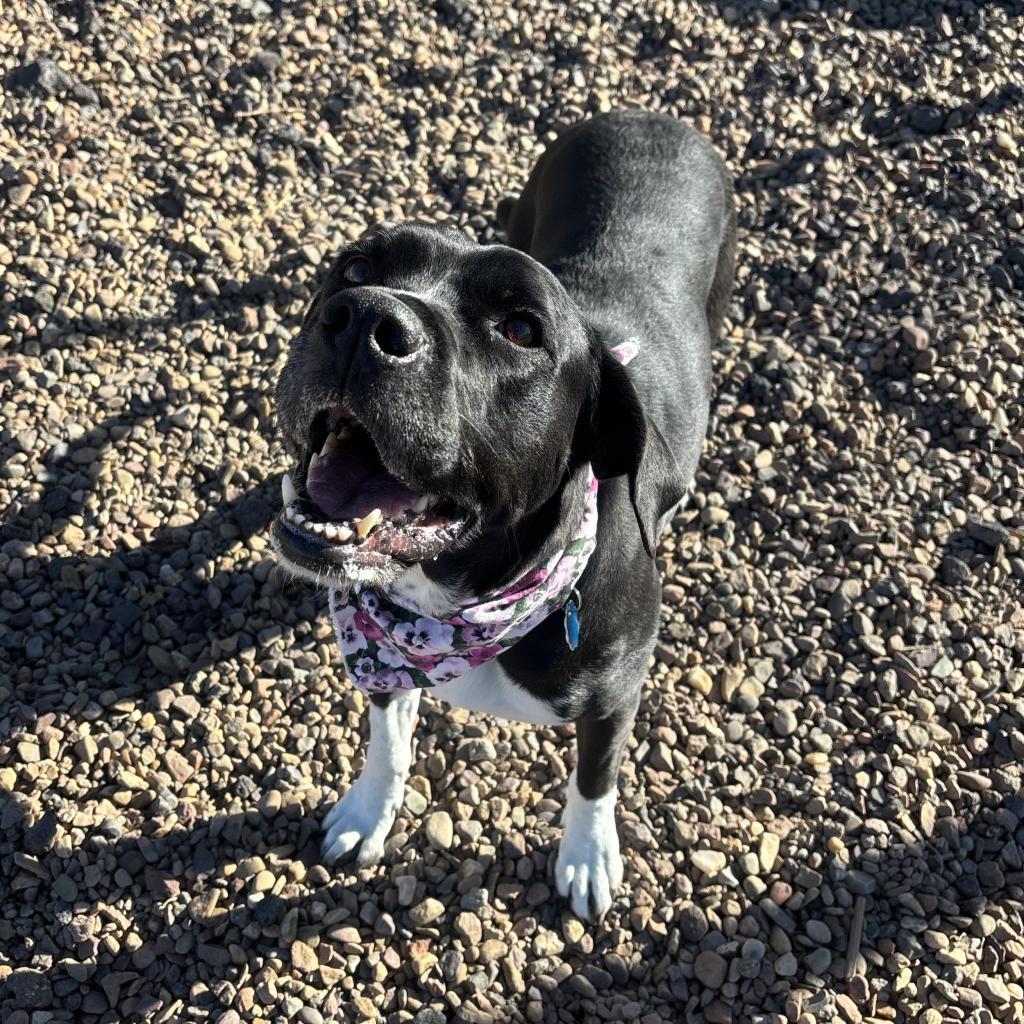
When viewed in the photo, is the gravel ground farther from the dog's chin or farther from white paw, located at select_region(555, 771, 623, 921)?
the dog's chin

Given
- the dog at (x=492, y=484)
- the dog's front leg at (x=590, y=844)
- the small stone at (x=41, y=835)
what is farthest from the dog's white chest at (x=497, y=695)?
the small stone at (x=41, y=835)

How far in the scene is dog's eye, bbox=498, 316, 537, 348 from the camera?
288 cm

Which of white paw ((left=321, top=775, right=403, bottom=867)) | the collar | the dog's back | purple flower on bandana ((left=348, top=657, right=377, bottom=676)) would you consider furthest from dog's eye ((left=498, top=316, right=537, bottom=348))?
white paw ((left=321, top=775, right=403, bottom=867))

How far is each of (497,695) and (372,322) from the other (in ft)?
4.84

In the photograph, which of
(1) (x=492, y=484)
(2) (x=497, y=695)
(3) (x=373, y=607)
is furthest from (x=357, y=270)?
(2) (x=497, y=695)

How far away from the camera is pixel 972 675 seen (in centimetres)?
455

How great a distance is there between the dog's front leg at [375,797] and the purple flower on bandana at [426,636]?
0.68 m

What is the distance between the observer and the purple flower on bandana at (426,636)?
3.16m

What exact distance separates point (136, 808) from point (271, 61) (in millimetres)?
4474

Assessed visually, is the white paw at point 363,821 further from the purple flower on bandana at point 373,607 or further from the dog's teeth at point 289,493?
the dog's teeth at point 289,493

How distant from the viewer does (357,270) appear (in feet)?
10.0

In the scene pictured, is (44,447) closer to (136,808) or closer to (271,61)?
(136,808)

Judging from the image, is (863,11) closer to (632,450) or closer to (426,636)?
(632,450)

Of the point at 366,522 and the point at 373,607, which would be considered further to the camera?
the point at 373,607
